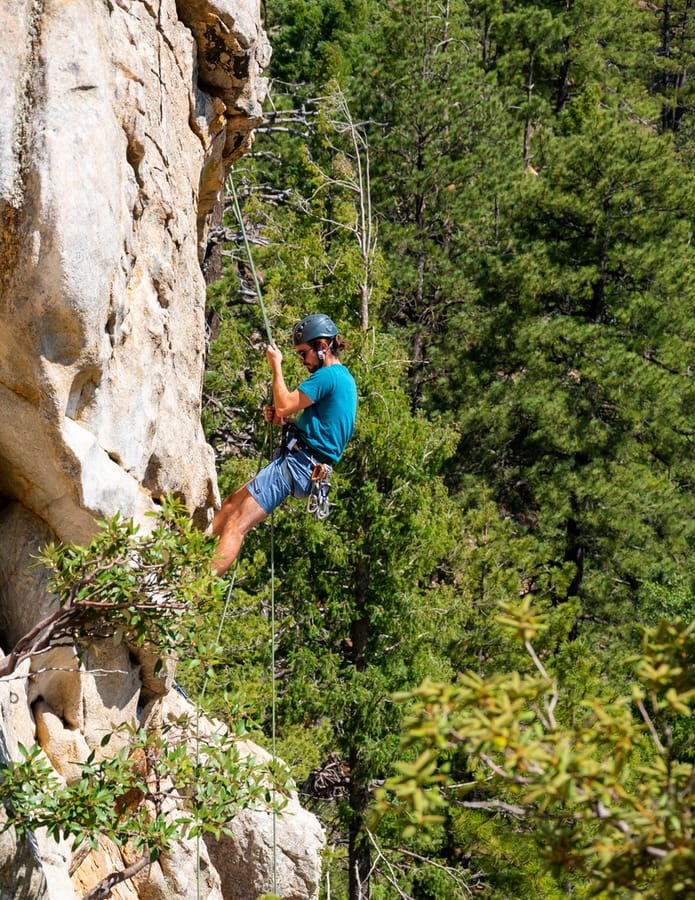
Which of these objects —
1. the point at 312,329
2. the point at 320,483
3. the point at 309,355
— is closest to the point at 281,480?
the point at 320,483

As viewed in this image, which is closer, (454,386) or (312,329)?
(312,329)

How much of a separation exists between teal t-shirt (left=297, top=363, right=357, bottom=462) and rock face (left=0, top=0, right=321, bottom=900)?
70 cm

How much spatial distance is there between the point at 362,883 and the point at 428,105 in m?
11.1

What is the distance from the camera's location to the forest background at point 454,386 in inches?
462

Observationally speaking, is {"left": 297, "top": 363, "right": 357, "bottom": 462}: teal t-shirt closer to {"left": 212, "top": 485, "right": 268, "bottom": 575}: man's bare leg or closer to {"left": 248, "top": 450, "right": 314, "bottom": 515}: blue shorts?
{"left": 248, "top": 450, "right": 314, "bottom": 515}: blue shorts

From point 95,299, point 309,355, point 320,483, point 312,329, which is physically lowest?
point 320,483

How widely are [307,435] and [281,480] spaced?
0.97 feet

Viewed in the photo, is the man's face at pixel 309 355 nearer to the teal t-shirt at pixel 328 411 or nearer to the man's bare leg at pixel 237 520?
the teal t-shirt at pixel 328 411

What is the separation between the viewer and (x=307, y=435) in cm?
653

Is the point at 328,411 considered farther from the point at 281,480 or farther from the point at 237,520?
the point at 237,520

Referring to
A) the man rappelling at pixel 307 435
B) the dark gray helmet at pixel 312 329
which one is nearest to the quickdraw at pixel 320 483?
the man rappelling at pixel 307 435

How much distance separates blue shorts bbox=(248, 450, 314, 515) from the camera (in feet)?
21.3

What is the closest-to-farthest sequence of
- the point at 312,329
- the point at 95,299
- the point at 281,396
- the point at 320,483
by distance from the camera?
1. the point at 95,299
2. the point at 281,396
3. the point at 312,329
4. the point at 320,483

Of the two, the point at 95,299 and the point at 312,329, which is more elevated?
the point at 95,299
